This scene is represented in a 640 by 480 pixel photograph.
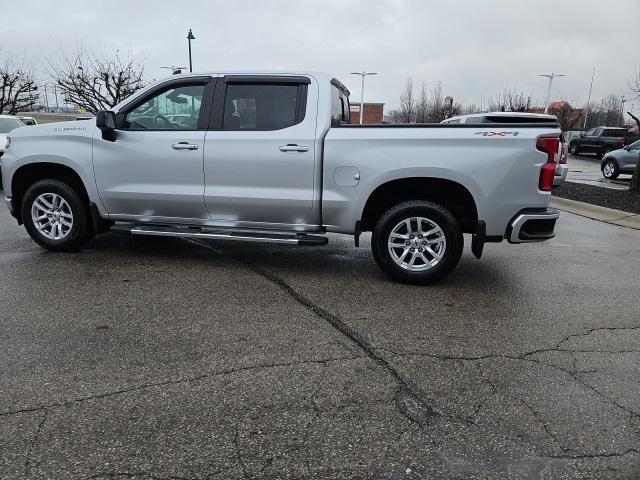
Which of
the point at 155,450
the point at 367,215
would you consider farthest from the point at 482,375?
the point at 367,215

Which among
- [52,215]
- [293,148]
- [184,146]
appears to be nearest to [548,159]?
[293,148]

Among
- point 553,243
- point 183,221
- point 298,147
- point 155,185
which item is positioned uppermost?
point 298,147

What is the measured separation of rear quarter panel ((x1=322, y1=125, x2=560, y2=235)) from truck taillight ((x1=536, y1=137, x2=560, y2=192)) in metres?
0.05

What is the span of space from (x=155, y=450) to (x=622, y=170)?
1937cm

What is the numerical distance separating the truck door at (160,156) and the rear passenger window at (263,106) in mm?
275

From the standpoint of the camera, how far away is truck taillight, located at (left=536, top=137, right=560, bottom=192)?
4.80 metres

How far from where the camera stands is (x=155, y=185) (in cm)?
570

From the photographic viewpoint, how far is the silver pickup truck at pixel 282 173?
4.96 meters

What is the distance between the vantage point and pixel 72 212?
606 centimetres

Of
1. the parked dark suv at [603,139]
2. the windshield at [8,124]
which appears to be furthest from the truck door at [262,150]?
the parked dark suv at [603,139]

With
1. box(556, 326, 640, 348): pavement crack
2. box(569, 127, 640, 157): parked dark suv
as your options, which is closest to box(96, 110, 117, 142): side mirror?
box(556, 326, 640, 348): pavement crack

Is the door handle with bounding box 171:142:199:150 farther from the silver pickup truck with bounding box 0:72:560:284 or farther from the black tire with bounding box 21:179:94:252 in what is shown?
the black tire with bounding box 21:179:94:252

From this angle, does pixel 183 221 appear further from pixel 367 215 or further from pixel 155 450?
pixel 155 450

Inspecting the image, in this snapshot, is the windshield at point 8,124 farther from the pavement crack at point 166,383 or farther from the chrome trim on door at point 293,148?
the pavement crack at point 166,383
